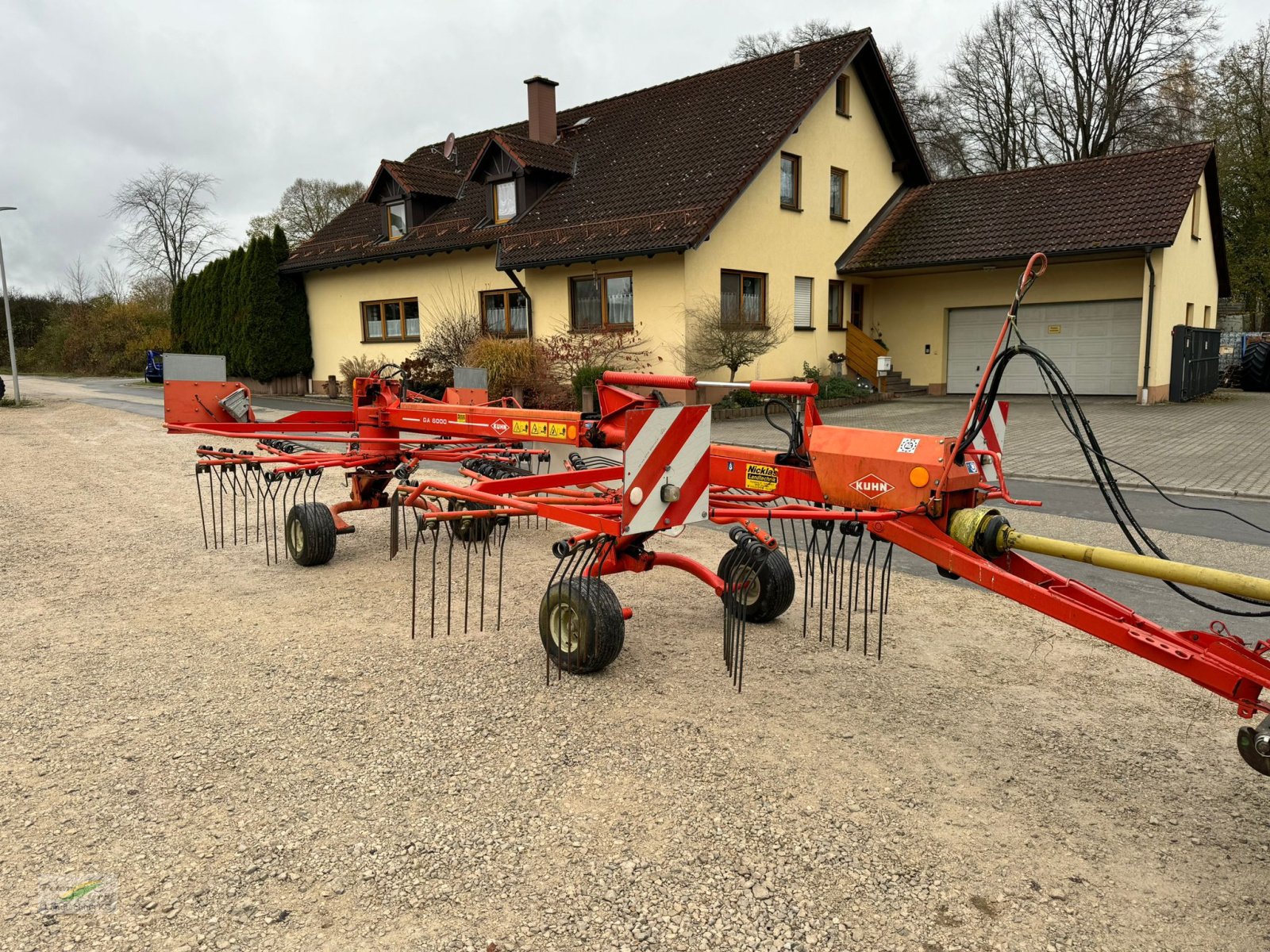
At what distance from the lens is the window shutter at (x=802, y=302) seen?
20.3m

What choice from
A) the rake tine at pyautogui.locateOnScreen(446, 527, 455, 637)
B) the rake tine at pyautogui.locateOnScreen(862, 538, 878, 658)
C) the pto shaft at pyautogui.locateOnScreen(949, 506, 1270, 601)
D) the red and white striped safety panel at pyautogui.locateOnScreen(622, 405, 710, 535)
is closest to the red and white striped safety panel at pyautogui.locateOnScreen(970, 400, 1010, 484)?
the pto shaft at pyautogui.locateOnScreen(949, 506, 1270, 601)

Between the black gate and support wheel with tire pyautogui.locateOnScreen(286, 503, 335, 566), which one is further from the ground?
the black gate

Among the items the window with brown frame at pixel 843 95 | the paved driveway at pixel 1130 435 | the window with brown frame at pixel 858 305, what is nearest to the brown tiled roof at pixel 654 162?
the window with brown frame at pixel 843 95

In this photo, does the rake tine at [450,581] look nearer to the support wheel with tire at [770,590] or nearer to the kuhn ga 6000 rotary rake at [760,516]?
the kuhn ga 6000 rotary rake at [760,516]

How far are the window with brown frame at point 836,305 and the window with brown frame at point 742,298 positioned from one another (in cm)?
312

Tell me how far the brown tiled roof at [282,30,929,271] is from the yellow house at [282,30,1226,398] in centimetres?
7

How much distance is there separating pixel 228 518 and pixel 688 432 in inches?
239

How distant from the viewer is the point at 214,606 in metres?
5.53

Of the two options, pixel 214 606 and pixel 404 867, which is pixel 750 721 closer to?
pixel 404 867

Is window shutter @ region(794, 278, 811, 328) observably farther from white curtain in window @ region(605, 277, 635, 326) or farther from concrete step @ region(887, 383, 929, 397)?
white curtain in window @ region(605, 277, 635, 326)

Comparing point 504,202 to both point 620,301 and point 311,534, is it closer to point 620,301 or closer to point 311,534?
point 620,301

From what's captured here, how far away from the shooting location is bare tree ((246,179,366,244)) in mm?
46094

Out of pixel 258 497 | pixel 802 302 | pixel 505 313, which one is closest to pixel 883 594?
pixel 258 497

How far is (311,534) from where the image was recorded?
6395 millimetres
